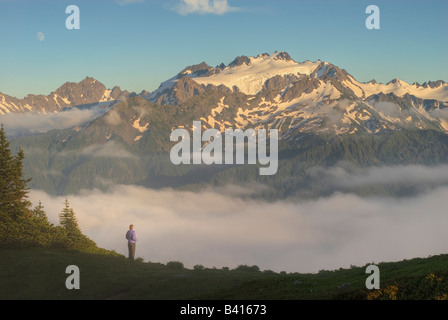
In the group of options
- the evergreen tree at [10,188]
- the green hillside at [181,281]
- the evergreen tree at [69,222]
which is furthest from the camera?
the evergreen tree at [69,222]

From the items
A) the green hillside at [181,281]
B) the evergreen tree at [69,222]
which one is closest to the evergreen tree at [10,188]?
the evergreen tree at [69,222]

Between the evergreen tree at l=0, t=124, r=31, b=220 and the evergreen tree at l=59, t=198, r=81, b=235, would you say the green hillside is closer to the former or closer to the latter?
the evergreen tree at l=59, t=198, r=81, b=235

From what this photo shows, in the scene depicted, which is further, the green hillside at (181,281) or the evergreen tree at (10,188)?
the evergreen tree at (10,188)

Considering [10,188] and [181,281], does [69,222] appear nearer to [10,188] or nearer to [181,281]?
[10,188]

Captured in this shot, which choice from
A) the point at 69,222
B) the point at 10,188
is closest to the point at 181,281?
the point at 69,222

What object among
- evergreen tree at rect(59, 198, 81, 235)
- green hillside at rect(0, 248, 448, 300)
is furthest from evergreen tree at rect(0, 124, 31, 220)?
green hillside at rect(0, 248, 448, 300)

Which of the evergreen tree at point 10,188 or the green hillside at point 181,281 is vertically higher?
the evergreen tree at point 10,188

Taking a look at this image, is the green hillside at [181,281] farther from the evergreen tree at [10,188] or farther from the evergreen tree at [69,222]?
the evergreen tree at [10,188]

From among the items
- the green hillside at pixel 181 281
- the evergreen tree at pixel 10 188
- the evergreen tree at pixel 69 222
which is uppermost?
the evergreen tree at pixel 10 188

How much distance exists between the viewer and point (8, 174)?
55.0 metres

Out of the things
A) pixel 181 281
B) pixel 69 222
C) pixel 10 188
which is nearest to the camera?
pixel 181 281
